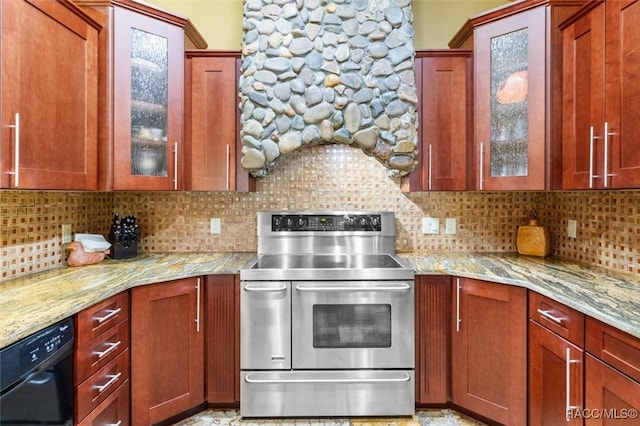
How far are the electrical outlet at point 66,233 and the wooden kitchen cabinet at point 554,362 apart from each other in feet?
8.63

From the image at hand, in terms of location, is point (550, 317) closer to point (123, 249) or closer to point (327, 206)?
point (327, 206)

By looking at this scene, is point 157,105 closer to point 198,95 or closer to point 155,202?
point 198,95

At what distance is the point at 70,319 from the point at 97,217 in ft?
4.23

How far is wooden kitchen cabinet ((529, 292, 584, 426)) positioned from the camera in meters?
1.44

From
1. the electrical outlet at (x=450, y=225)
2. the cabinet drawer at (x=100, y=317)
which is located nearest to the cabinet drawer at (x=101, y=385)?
the cabinet drawer at (x=100, y=317)

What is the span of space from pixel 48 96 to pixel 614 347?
8.20 feet

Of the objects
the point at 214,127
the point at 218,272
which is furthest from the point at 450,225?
the point at 214,127

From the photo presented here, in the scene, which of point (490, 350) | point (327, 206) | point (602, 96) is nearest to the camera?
point (602, 96)

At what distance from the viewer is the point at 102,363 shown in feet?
5.25

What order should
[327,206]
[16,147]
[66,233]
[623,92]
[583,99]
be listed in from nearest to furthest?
[16,147], [623,92], [583,99], [66,233], [327,206]

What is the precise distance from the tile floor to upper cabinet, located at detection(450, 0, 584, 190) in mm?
1389

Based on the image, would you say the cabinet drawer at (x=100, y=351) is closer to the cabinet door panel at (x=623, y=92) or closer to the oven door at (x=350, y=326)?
the oven door at (x=350, y=326)

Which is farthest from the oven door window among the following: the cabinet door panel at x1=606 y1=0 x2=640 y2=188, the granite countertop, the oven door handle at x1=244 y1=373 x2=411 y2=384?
the cabinet door panel at x1=606 y1=0 x2=640 y2=188

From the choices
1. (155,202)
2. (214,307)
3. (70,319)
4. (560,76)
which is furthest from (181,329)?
(560,76)
